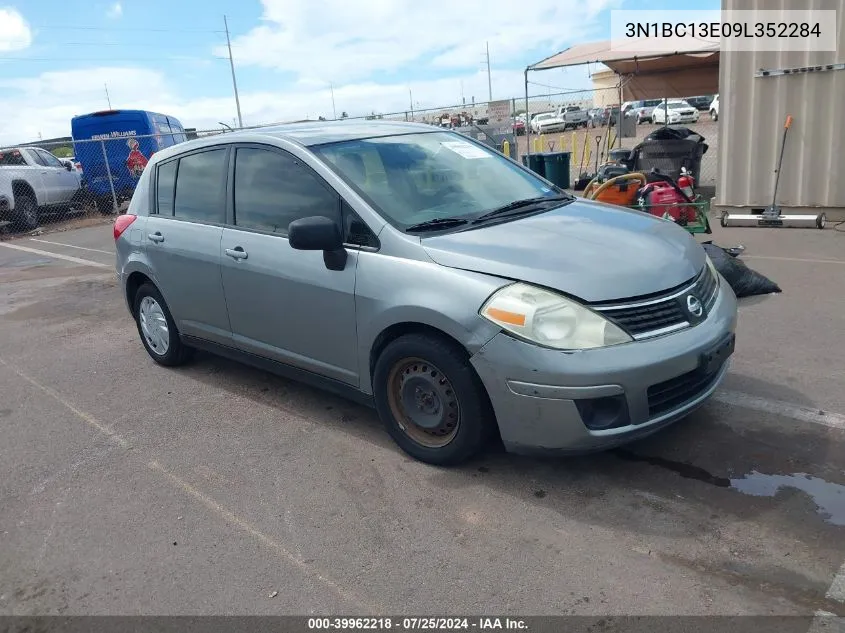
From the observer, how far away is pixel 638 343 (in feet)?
10.3

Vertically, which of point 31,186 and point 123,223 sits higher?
point 31,186

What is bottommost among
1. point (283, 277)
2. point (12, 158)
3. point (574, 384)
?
point (574, 384)

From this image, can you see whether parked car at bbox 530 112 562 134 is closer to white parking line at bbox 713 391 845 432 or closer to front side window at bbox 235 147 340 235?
front side window at bbox 235 147 340 235

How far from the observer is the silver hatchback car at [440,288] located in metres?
3.15

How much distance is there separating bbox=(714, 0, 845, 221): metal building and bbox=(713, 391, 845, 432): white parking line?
6.47m

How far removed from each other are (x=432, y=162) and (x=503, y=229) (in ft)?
2.76

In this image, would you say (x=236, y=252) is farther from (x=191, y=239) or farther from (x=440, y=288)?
(x=440, y=288)

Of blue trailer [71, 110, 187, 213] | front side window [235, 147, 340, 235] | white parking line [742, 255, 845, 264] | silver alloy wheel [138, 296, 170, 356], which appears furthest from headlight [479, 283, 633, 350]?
blue trailer [71, 110, 187, 213]

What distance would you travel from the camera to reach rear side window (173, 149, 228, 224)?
469cm

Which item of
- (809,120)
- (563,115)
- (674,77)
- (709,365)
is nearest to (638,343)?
(709,365)

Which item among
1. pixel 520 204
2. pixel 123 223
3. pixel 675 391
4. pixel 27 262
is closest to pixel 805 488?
pixel 675 391

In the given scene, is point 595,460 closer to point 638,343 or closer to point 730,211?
point 638,343

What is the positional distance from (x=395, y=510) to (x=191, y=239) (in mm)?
2526

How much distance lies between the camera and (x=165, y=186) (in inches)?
207
